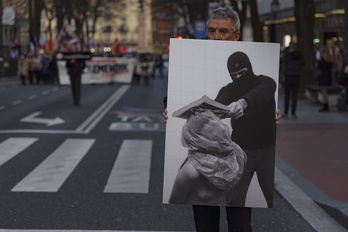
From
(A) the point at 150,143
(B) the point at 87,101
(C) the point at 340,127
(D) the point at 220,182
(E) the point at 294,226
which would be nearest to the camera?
(D) the point at 220,182

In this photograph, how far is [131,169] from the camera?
9922 mm

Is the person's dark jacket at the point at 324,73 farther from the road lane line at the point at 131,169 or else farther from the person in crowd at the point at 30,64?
the person in crowd at the point at 30,64

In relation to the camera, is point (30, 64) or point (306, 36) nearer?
point (306, 36)

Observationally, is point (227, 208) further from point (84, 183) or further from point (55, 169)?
point (55, 169)

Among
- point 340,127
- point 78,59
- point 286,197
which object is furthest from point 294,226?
point 78,59

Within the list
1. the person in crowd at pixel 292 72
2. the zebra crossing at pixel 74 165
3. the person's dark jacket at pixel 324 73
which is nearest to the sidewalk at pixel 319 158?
the person in crowd at pixel 292 72

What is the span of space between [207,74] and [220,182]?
0.63 m

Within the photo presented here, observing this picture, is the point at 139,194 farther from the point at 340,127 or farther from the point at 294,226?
the point at 340,127

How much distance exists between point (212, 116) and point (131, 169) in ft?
19.2

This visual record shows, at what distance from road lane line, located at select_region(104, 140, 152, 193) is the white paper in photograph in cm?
419

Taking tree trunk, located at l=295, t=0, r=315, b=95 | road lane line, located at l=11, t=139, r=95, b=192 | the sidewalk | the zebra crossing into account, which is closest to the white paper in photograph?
the sidewalk

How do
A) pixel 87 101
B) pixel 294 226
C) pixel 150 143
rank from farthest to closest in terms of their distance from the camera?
pixel 87 101
pixel 150 143
pixel 294 226

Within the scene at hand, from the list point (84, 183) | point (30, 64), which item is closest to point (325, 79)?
point (84, 183)

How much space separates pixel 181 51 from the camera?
4.20 m
